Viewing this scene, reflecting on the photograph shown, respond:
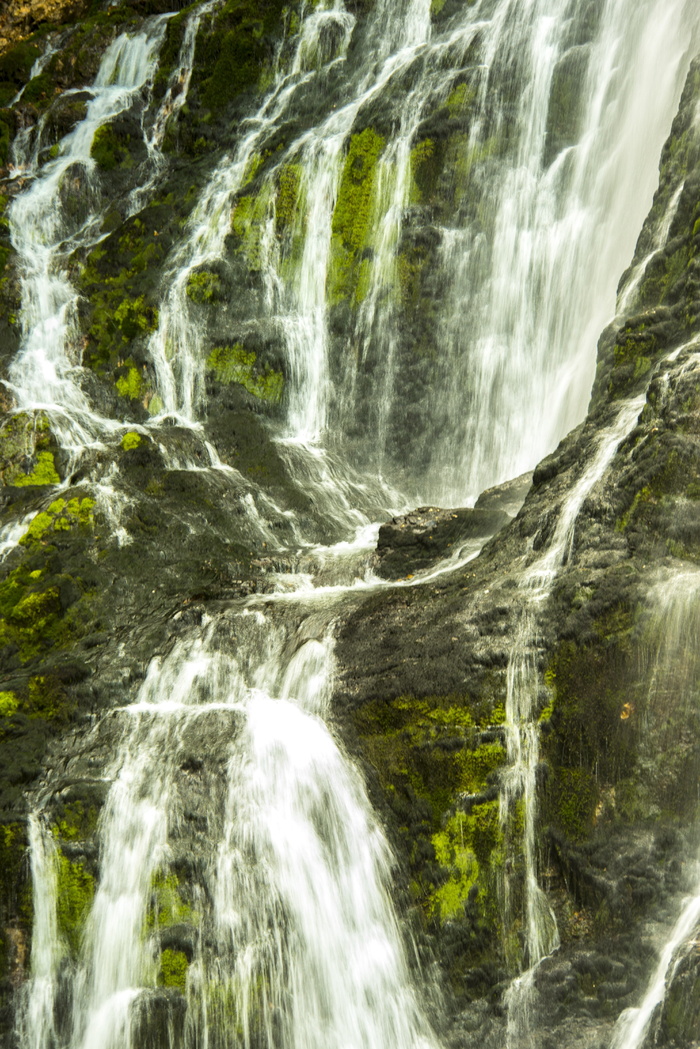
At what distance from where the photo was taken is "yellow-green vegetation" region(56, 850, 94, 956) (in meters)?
6.84

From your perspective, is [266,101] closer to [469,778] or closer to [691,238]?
[691,238]

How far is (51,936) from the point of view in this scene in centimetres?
686

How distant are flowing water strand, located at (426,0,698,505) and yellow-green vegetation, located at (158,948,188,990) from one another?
7.81m

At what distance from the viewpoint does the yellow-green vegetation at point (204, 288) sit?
14172 millimetres

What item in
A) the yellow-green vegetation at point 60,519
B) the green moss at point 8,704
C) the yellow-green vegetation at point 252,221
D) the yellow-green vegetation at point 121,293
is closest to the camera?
the green moss at point 8,704

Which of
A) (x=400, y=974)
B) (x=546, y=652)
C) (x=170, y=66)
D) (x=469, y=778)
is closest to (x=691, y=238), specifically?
(x=546, y=652)

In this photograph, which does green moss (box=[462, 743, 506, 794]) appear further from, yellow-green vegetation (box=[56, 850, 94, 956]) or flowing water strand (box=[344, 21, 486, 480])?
flowing water strand (box=[344, 21, 486, 480])

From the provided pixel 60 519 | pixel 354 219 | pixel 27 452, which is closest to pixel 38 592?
pixel 60 519

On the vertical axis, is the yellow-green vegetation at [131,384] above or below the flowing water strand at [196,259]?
below

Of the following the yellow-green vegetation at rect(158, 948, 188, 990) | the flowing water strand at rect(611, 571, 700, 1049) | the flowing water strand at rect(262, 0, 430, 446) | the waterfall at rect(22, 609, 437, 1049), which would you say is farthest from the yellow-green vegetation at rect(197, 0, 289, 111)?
the yellow-green vegetation at rect(158, 948, 188, 990)

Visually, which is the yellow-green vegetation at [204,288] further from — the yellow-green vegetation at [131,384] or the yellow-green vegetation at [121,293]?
the yellow-green vegetation at [131,384]

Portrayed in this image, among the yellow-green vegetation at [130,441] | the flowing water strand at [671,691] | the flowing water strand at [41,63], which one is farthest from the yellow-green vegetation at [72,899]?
the flowing water strand at [41,63]

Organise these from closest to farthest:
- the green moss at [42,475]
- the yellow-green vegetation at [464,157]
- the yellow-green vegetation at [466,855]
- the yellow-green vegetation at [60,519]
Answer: the yellow-green vegetation at [466,855] < the yellow-green vegetation at [60,519] < the green moss at [42,475] < the yellow-green vegetation at [464,157]

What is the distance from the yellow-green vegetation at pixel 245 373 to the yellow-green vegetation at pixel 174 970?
896 cm
